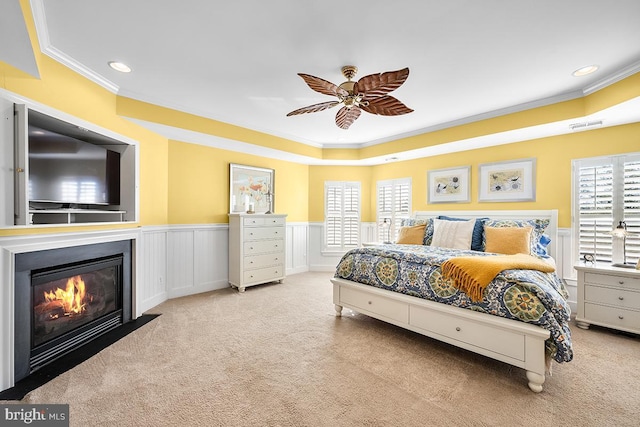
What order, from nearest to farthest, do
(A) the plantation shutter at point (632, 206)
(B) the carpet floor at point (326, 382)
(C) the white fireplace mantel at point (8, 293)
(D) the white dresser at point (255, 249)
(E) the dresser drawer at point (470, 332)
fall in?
(B) the carpet floor at point (326, 382), (C) the white fireplace mantel at point (8, 293), (E) the dresser drawer at point (470, 332), (A) the plantation shutter at point (632, 206), (D) the white dresser at point (255, 249)

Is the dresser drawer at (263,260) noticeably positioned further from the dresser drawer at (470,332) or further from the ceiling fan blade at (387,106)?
the ceiling fan blade at (387,106)

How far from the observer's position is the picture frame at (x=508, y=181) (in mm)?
3914

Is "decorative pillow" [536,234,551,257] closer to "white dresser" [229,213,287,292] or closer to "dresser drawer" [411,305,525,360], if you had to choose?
"dresser drawer" [411,305,525,360]

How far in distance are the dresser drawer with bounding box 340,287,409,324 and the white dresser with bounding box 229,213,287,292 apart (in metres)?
1.83

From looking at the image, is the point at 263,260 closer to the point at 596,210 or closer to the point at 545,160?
the point at 545,160

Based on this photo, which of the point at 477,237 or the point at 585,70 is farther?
the point at 477,237

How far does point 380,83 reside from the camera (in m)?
2.15

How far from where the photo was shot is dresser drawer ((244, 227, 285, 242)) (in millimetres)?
4535

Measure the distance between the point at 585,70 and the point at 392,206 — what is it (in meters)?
3.46

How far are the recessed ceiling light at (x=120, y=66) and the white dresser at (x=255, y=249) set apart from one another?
2381mm

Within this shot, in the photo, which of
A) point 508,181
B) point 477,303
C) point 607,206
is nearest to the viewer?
point 477,303

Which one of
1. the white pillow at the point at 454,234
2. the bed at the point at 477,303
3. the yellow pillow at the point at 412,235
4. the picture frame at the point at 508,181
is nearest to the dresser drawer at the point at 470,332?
the bed at the point at 477,303

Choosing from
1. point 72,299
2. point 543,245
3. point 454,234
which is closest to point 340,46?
point 454,234

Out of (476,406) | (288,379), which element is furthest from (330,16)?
(476,406)
